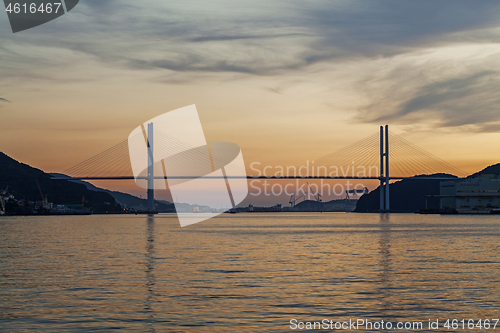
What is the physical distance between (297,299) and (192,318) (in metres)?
4.24

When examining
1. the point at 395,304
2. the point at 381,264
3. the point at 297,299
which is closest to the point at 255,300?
the point at 297,299

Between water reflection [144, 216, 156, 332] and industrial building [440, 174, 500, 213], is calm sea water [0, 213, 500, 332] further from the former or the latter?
industrial building [440, 174, 500, 213]

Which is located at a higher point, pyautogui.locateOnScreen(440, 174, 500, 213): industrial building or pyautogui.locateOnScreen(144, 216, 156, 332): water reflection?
pyautogui.locateOnScreen(440, 174, 500, 213): industrial building

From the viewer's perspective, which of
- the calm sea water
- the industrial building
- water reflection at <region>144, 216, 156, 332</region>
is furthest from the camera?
the industrial building

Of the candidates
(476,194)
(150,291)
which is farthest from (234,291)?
(476,194)

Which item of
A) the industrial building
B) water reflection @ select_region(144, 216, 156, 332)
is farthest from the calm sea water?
the industrial building

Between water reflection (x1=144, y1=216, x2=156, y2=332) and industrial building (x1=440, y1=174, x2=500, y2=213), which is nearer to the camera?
water reflection (x1=144, y1=216, x2=156, y2=332)

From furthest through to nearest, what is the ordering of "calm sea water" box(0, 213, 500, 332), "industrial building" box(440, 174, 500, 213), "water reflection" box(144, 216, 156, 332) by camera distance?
"industrial building" box(440, 174, 500, 213) → "calm sea water" box(0, 213, 500, 332) → "water reflection" box(144, 216, 156, 332)

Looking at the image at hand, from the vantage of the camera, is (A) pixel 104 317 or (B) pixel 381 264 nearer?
(A) pixel 104 317

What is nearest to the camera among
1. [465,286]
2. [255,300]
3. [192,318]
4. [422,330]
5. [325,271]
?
[422,330]

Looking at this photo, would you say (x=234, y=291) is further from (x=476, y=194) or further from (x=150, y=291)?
(x=476, y=194)

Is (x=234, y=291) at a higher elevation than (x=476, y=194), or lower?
lower

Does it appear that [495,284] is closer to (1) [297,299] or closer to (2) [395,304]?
(2) [395,304]

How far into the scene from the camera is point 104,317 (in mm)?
15188
